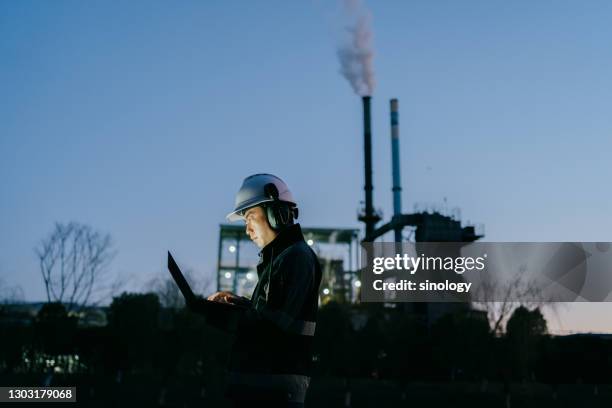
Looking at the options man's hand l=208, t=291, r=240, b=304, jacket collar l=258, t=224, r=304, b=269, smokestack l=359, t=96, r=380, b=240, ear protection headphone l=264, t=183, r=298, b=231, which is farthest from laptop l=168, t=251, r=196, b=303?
smokestack l=359, t=96, r=380, b=240

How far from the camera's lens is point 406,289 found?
50.2 m

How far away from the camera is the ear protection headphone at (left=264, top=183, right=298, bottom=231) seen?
3188 mm

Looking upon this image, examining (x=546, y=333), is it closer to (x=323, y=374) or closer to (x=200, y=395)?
(x=323, y=374)

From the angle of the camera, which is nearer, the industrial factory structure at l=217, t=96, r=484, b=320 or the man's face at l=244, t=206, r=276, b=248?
the man's face at l=244, t=206, r=276, b=248

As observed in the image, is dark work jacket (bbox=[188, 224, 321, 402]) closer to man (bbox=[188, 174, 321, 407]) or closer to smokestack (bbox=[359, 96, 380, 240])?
man (bbox=[188, 174, 321, 407])

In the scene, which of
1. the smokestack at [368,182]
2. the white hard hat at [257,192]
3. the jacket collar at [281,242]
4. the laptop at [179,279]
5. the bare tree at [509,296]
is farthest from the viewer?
the smokestack at [368,182]

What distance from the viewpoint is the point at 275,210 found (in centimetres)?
321

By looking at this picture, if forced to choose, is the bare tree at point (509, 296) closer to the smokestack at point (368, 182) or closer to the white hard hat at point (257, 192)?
the smokestack at point (368, 182)

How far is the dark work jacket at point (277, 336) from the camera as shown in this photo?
2832mm

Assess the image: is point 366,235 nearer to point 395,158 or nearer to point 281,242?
point 395,158

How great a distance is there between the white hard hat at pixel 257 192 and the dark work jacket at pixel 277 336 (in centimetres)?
37

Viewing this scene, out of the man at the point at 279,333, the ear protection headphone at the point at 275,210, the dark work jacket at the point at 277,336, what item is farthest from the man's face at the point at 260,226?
the dark work jacket at the point at 277,336

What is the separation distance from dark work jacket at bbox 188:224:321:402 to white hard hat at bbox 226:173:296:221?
37 centimetres

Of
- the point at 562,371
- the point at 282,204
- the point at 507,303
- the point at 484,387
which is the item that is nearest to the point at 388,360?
the point at 484,387
